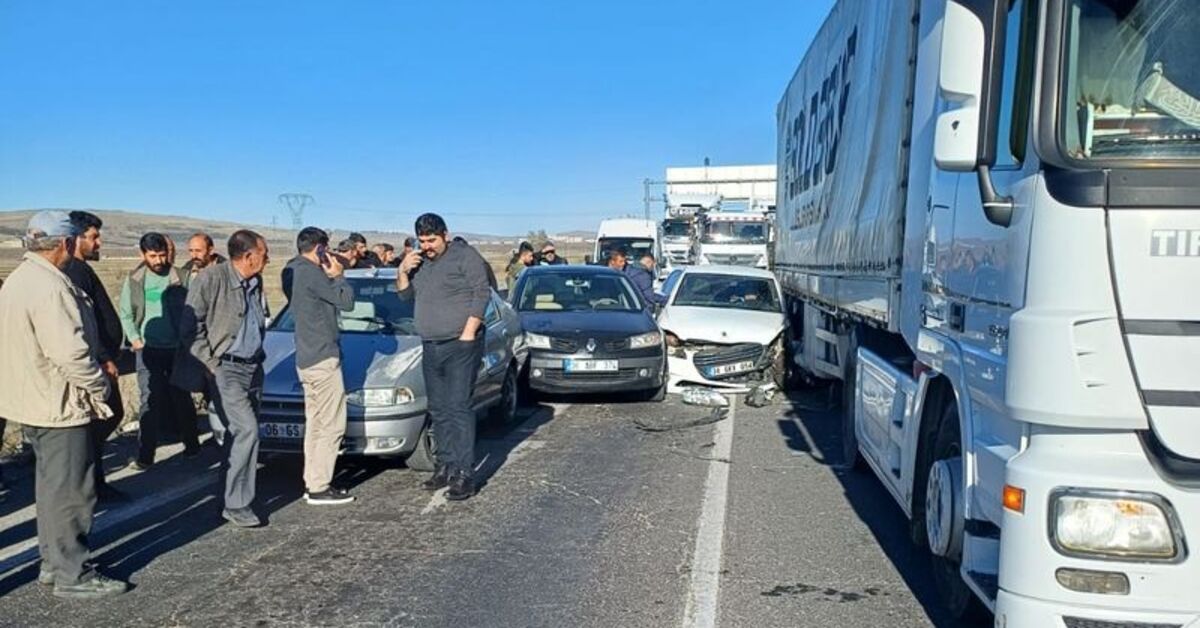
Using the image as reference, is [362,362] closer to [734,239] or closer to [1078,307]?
[1078,307]

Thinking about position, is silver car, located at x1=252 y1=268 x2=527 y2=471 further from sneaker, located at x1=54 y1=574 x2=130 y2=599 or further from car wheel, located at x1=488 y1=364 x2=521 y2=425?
sneaker, located at x1=54 y1=574 x2=130 y2=599

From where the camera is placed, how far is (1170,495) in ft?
8.97

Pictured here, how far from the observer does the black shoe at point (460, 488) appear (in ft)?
21.4

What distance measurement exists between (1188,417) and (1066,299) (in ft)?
1.51

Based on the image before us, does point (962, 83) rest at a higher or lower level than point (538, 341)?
higher

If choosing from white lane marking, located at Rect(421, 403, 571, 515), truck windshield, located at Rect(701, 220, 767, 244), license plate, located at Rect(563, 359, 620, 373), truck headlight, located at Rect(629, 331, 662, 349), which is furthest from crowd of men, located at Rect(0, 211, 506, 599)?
truck windshield, located at Rect(701, 220, 767, 244)

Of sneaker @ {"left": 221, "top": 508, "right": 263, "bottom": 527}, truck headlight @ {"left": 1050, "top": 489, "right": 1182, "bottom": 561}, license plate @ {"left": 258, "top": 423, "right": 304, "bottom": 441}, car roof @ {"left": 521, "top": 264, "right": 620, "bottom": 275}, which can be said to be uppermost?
car roof @ {"left": 521, "top": 264, "right": 620, "bottom": 275}

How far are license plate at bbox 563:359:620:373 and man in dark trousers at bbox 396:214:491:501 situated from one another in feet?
11.1

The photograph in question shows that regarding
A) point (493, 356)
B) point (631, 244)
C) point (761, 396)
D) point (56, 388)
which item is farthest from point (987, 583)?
point (631, 244)

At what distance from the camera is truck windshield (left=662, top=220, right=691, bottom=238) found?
29.6 meters

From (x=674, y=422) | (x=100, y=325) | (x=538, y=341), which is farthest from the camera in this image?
(x=538, y=341)

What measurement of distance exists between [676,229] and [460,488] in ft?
78.2

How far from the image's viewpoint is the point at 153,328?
7.49 meters

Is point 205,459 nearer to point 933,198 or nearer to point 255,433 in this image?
point 255,433
